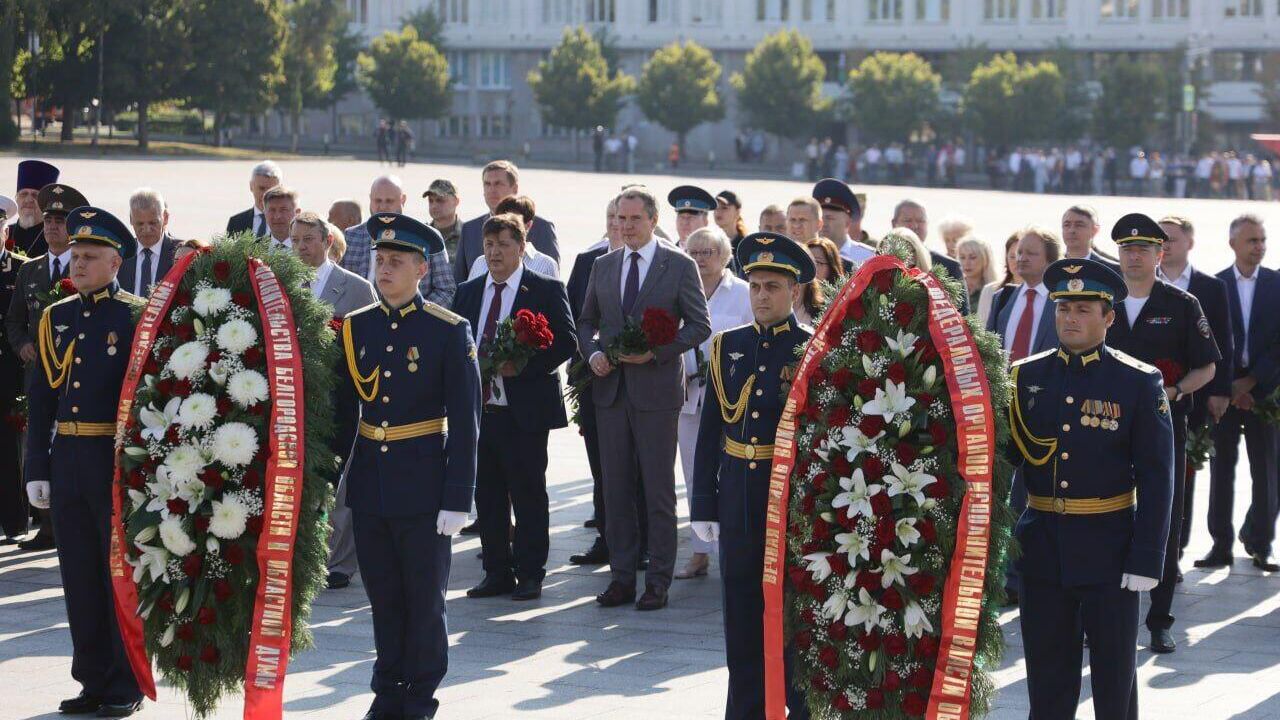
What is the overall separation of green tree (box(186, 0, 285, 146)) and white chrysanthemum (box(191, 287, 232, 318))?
52477 millimetres

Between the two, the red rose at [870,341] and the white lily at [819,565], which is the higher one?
the red rose at [870,341]

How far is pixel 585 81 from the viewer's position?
7412cm

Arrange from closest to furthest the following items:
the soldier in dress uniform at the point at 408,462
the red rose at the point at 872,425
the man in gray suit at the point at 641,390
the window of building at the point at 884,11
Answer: the red rose at the point at 872,425 < the soldier in dress uniform at the point at 408,462 < the man in gray suit at the point at 641,390 < the window of building at the point at 884,11

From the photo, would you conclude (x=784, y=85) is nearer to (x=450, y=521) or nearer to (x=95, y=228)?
(x=95, y=228)

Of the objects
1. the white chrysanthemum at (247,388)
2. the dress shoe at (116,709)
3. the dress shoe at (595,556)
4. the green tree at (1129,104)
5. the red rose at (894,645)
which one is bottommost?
the dress shoe at (595,556)

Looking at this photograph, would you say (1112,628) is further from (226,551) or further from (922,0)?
(922,0)

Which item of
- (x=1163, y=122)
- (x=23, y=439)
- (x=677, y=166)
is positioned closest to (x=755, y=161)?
(x=677, y=166)

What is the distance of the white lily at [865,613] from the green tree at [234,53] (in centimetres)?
5425

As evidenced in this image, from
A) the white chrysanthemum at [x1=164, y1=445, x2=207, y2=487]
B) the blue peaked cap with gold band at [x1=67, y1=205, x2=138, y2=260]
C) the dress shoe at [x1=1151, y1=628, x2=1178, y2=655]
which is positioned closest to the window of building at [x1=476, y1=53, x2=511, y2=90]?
the dress shoe at [x1=1151, y1=628, x2=1178, y2=655]

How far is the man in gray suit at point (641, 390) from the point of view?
385 inches

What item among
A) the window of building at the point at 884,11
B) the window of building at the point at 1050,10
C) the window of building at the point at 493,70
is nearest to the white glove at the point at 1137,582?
the window of building at the point at 1050,10

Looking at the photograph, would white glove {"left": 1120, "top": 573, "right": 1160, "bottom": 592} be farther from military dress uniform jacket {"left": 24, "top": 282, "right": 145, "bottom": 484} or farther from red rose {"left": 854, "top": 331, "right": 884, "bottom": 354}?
military dress uniform jacket {"left": 24, "top": 282, "right": 145, "bottom": 484}

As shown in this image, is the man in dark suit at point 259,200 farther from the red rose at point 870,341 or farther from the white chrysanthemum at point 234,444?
the red rose at point 870,341

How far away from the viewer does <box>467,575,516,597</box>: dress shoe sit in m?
9.92
